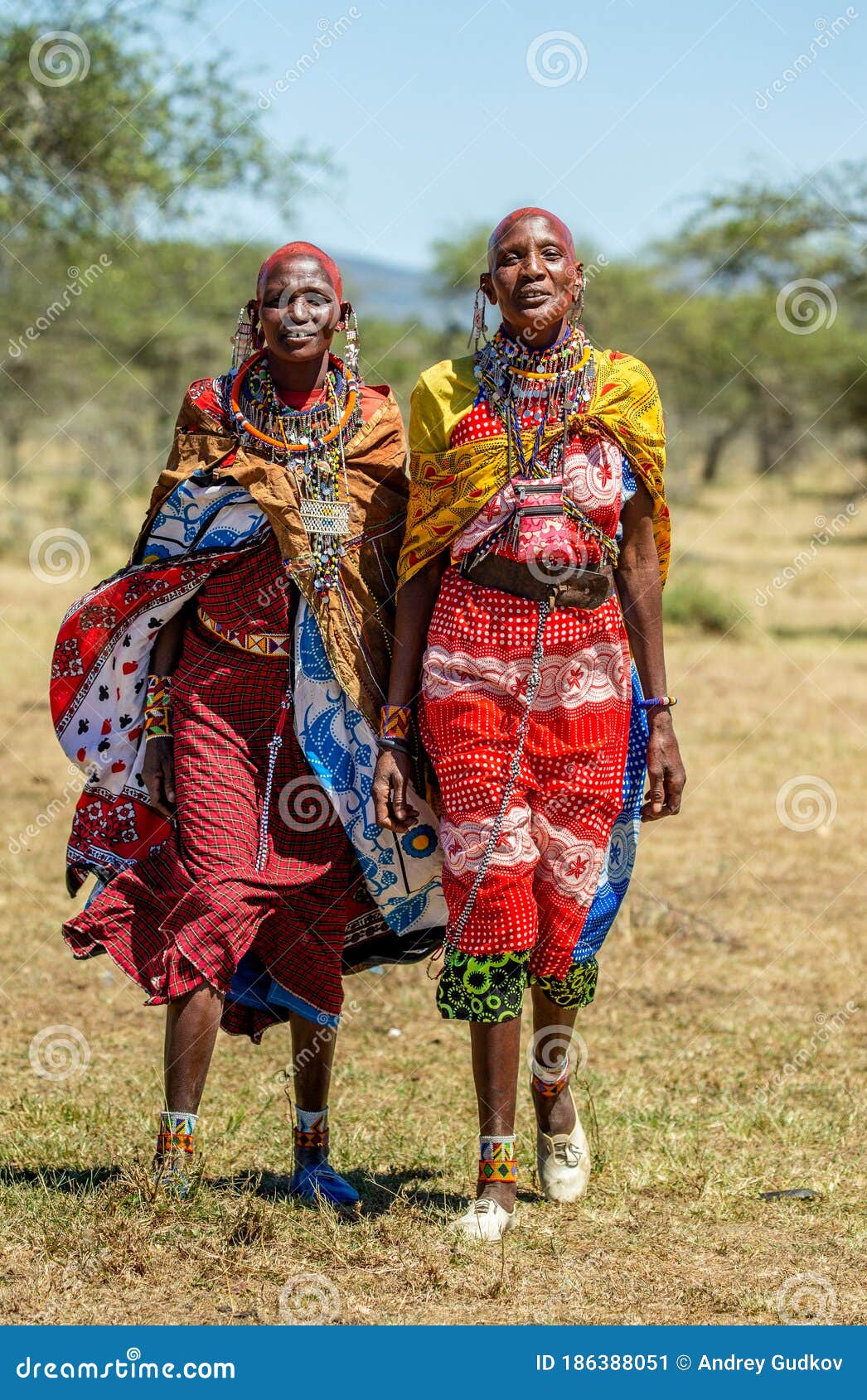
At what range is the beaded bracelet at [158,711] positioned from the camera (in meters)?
3.87

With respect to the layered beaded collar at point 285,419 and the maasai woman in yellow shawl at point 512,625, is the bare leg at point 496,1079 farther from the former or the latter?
the layered beaded collar at point 285,419

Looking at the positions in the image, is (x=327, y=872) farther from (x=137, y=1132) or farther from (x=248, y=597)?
(x=137, y=1132)

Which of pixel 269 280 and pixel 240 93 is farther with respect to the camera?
pixel 240 93

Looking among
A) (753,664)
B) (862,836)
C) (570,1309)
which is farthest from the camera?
(753,664)

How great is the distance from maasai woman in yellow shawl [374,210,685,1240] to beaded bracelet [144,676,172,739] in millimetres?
567

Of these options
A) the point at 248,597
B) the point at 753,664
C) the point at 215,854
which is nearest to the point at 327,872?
the point at 215,854

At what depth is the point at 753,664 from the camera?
1270cm

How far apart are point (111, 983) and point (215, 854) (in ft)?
7.97

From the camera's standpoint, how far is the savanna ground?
10.8 feet

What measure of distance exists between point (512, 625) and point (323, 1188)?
4.65 feet

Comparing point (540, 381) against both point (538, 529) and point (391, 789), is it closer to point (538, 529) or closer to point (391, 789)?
point (538, 529)

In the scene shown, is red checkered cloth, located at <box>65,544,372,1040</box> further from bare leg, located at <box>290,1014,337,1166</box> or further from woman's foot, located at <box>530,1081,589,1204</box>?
woman's foot, located at <box>530,1081,589,1204</box>

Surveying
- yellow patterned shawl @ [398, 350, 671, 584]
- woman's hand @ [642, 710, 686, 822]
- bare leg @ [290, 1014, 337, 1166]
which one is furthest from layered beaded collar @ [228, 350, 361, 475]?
bare leg @ [290, 1014, 337, 1166]

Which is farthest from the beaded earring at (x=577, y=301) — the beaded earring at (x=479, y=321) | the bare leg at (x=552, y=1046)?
the bare leg at (x=552, y=1046)
